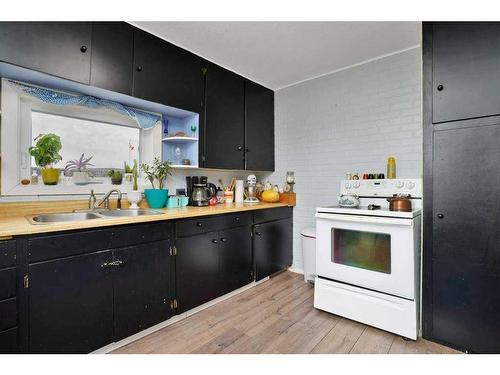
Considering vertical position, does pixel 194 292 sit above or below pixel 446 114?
below

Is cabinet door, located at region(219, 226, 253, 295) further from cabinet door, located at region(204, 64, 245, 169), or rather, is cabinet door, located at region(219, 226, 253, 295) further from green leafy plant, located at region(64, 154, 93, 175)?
green leafy plant, located at region(64, 154, 93, 175)

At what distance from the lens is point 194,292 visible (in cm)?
202

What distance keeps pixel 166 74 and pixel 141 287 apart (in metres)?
1.73

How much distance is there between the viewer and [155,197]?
7.31ft

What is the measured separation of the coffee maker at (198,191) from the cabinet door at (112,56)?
979 mm

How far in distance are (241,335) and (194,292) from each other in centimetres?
50

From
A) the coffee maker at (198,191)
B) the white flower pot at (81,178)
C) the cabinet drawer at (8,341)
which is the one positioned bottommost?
the cabinet drawer at (8,341)

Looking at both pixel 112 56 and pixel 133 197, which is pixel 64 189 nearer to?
pixel 133 197

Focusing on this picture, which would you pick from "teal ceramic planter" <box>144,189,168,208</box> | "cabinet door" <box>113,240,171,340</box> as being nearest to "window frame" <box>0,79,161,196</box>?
"teal ceramic planter" <box>144,189,168,208</box>

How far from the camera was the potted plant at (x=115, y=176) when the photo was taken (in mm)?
2205

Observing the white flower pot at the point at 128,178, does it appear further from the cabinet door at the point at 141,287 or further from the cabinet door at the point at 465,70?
the cabinet door at the point at 465,70

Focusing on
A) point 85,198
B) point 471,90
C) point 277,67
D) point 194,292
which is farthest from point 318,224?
point 85,198

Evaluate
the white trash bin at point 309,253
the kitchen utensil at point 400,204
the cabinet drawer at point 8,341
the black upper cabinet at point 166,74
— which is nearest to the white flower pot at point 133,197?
the black upper cabinet at point 166,74

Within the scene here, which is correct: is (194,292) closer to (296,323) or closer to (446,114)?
(296,323)
